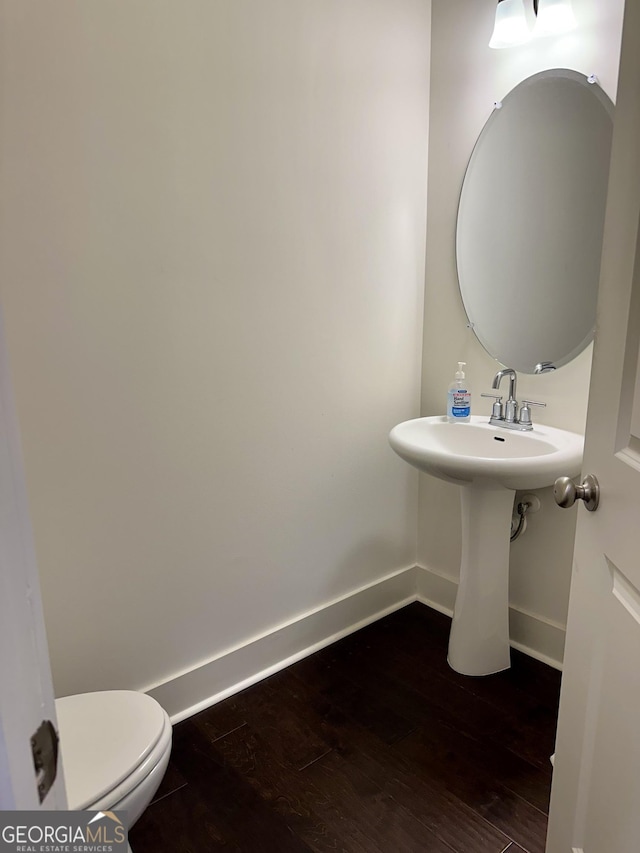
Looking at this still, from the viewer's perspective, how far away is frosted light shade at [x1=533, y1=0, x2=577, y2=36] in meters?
1.64

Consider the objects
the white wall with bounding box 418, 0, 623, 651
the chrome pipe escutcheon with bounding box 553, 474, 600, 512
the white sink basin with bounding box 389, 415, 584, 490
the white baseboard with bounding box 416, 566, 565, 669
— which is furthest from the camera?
the white baseboard with bounding box 416, 566, 565, 669

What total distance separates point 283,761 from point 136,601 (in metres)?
0.61

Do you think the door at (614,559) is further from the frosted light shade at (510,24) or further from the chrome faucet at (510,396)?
the frosted light shade at (510,24)

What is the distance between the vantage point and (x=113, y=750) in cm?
116

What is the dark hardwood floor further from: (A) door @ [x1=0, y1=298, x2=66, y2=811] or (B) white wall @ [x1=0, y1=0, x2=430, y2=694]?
(A) door @ [x1=0, y1=298, x2=66, y2=811]

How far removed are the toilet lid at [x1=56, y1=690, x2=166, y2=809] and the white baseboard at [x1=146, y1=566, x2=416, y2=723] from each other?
0.44 m

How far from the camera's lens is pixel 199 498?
1738 millimetres

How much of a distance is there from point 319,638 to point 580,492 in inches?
55.3

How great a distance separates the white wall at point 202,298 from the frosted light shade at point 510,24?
348 mm

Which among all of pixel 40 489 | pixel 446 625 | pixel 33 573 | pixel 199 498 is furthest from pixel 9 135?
pixel 446 625

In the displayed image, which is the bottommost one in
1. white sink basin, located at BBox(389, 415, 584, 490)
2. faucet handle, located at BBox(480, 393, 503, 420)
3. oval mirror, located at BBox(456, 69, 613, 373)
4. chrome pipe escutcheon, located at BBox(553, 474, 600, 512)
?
white sink basin, located at BBox(389, 415, 584, 490)

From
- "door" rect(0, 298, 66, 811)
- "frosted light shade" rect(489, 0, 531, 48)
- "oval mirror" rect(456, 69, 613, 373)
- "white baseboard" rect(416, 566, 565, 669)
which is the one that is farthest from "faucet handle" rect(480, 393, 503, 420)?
"door" rect(0, 298, 66, 811)

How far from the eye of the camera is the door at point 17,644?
1.35 feet

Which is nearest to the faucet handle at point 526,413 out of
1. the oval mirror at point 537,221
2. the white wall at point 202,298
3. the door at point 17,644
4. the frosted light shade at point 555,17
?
the oval mirror at point 537,221
